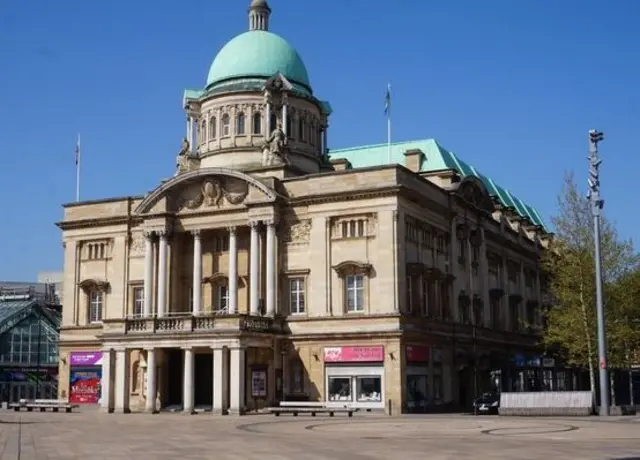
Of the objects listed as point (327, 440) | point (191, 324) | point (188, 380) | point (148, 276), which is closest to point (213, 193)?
point (148, 276)

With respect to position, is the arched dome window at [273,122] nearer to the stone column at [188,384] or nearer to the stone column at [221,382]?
the stone column at [188,384]

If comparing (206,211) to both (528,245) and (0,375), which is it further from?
(0,375)

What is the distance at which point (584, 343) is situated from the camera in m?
57.7

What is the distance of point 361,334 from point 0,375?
173 ft

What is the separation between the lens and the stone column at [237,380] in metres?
54.3

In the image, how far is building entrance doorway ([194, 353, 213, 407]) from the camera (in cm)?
6142

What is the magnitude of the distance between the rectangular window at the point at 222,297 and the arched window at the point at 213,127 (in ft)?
45.3

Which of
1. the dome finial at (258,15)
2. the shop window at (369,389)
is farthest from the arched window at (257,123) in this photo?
the shop window at (369,389)

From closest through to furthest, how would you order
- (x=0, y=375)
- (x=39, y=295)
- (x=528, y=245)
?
(x=528, y=245)
(x=0, y=375)
(x=39, y=295)

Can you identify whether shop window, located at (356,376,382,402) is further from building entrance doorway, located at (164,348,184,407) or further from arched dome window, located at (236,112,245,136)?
arched dome window, located at (236,112,245,136)

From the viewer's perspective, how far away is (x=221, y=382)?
2159 inches

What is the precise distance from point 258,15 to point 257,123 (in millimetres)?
12023

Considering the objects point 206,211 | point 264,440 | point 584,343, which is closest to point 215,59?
point 206,211

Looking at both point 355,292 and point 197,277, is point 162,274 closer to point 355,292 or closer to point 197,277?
point 197,277
